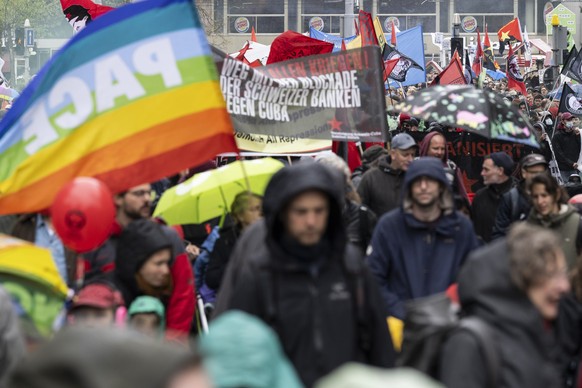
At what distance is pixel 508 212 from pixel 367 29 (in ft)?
19.6

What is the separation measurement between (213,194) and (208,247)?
1.46 ft

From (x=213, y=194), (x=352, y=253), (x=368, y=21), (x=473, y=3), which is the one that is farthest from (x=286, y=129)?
(x=473, y=3)

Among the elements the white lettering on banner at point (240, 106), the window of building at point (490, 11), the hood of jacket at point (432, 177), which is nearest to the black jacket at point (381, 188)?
the white lettering on banner at point (240, 106)

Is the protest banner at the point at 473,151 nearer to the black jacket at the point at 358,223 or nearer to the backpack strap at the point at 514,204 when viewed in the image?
the backpack strap at the point at 514,204

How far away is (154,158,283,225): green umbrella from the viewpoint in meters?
8.48

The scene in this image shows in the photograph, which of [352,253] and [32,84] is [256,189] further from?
[352,253]

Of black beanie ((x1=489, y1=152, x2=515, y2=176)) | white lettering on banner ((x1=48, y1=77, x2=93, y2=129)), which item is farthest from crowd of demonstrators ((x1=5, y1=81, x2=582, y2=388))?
black beanie ((x1=489, y1=152, x2=515, y2=176))

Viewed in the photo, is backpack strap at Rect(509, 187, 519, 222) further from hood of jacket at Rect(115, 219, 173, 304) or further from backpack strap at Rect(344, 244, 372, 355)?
backpack strap at Rect(344, 244, 372, 355)

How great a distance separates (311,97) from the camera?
30.0 ft

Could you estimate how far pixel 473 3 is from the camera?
7912 cm

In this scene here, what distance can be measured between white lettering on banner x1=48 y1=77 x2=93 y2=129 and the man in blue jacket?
1.56 metres

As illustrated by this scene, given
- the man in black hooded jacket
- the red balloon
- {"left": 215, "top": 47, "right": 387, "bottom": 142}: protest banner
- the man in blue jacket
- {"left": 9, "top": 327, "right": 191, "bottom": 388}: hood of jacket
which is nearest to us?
{"left": 9, "top": 327, "right": 191, "bottom": 388}: hood of jacket

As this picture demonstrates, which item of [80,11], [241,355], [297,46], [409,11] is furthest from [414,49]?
[409,11]

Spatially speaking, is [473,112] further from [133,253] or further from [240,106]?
[133,253]
